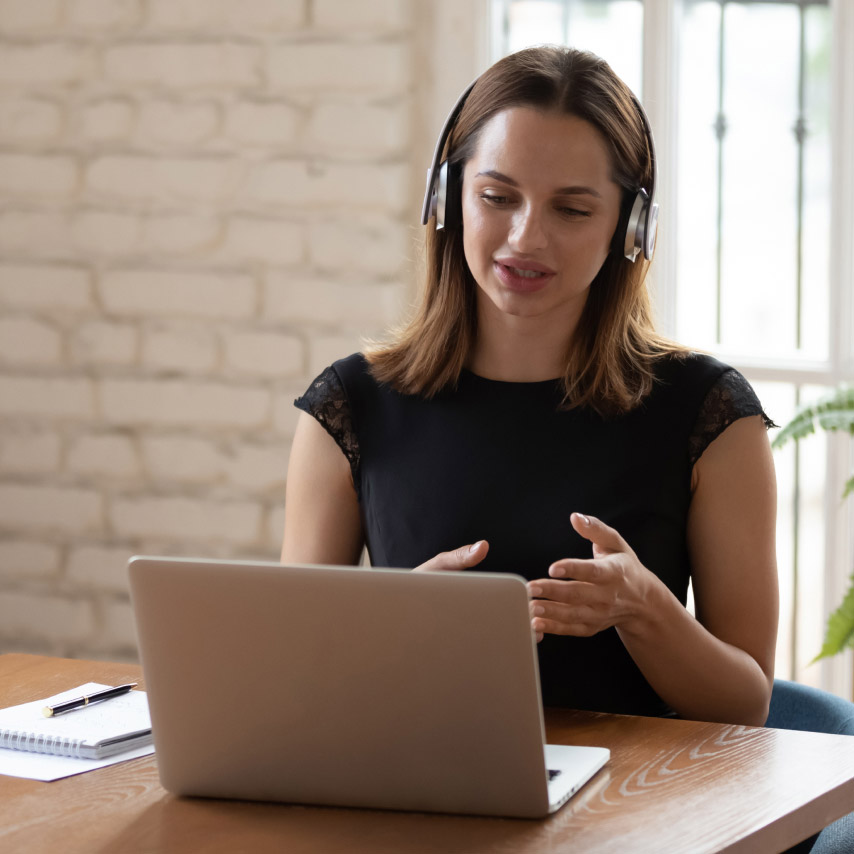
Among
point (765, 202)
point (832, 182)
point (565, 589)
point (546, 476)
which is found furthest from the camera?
point (765, 202)

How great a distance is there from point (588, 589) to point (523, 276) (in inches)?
19.3

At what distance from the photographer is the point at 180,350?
2490 millimetres

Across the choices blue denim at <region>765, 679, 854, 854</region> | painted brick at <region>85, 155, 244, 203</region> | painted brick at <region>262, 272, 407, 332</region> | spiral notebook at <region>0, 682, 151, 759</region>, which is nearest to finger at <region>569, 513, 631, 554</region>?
blue denim at <region>765, 679, 854, 854</region>

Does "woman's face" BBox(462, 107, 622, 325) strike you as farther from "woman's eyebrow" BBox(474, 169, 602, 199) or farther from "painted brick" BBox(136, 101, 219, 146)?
"painted brick" BBox(136, 101, 219, 146)

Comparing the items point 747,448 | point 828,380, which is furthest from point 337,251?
point 747,448

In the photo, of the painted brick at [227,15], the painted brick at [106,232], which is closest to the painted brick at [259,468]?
the painted brick at [106,232]

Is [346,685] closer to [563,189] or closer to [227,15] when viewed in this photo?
[563,189]

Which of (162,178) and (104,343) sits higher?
(162,178)

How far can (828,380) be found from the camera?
226 cm

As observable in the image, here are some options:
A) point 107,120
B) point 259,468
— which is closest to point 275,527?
point 259,468

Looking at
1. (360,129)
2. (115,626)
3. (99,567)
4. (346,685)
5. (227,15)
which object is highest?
(227,15)

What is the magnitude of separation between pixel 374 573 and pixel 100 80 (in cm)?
196

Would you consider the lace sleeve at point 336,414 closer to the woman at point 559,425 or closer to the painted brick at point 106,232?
the woman at point 559,425

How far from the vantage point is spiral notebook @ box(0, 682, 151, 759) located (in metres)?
1.06
